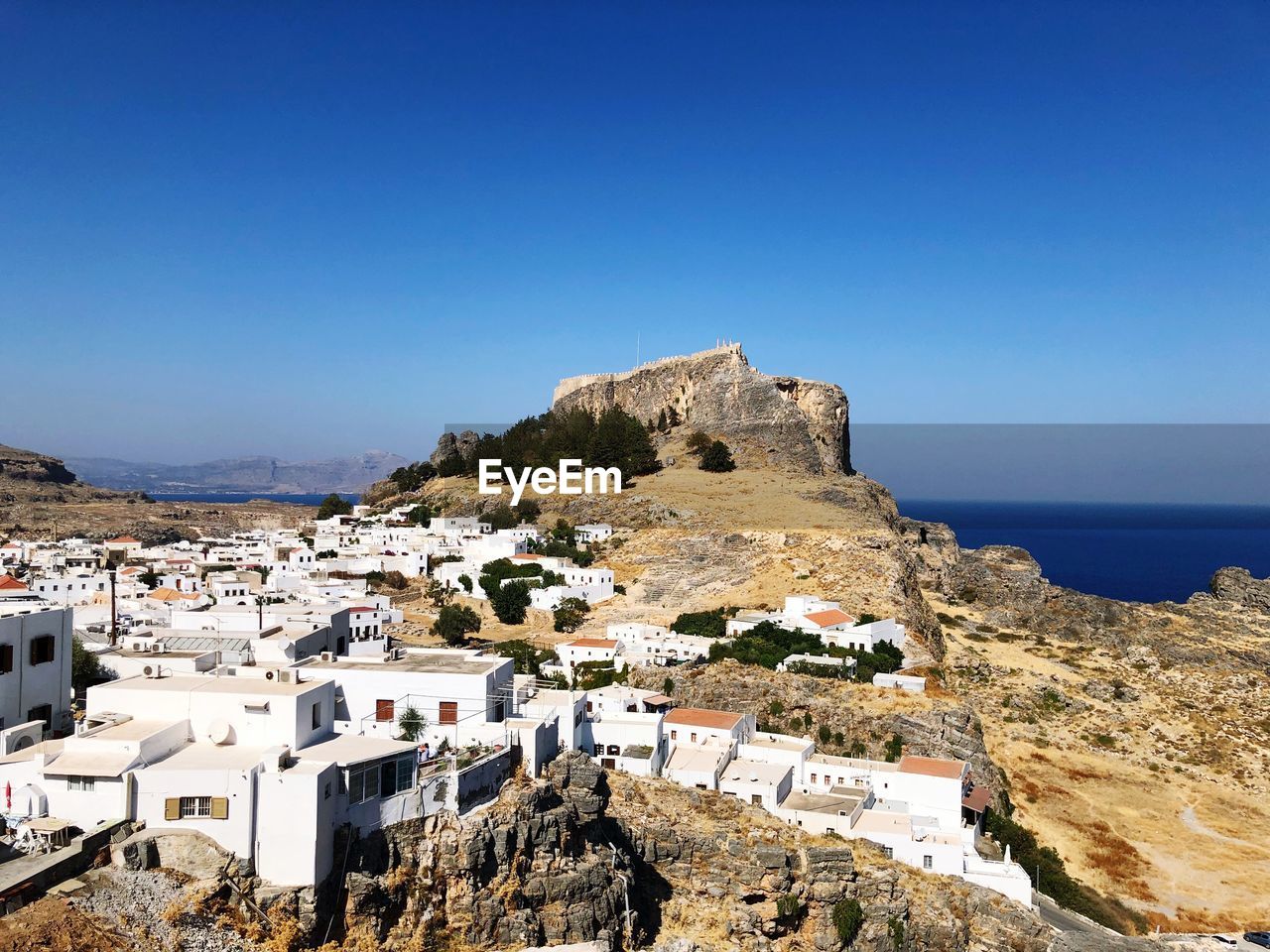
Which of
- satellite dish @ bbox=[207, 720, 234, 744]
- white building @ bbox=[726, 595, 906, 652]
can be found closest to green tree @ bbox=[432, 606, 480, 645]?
white building @ bbox=[726, 595, 906, 652]

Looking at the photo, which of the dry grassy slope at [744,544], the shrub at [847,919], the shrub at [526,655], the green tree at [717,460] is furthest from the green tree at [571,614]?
the shrub at [847,919]

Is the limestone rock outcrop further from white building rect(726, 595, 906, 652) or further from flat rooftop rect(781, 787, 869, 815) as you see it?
flat rooftop rect(781, 787, 869, 815)

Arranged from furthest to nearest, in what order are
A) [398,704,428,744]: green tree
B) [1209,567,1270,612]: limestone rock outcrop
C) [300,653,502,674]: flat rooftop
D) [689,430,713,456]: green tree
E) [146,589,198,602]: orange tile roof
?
[689,430,713,456]: green tree, [1209,567,1270,612]: limestone rock outcrop, [146,589,198,602]: orange tile roof, [300,653,502,674]: flat rooftop, [398,704,428,744]: green tree

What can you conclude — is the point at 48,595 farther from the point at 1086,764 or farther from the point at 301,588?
the point at 1086,764

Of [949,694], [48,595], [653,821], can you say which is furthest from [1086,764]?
[48,595]

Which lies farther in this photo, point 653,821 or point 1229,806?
point 1229,806

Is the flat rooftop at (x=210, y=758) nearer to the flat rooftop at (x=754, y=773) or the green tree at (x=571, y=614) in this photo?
the flat rooftop at (x=754, y=773)

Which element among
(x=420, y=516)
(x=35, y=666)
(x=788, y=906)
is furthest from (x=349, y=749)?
(x=420, y=516)
